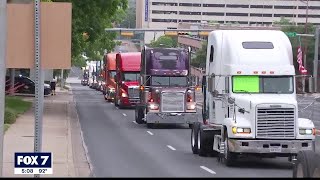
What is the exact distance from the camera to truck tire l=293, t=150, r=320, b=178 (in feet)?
47.4

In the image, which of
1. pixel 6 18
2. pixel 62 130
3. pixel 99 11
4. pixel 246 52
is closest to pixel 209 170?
pixel 246 52

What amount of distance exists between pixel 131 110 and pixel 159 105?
17.8m

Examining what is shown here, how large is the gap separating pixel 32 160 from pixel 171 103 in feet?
86.8

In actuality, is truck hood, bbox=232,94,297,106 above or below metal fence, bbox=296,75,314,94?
below

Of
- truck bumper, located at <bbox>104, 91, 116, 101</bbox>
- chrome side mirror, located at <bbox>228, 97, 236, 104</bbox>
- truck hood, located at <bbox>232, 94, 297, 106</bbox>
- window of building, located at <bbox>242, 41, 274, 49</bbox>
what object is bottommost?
truck bumper, located at <bbox>104, 91, 116, 101</bbox>

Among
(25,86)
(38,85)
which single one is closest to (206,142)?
(38,85)

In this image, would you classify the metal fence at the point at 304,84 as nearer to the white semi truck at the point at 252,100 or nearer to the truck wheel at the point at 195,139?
the white semi truck at the point at 252,100

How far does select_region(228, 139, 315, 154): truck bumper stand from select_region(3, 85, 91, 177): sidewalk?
4073 millimetres

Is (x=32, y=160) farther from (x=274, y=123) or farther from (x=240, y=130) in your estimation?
(x=274, y=123)

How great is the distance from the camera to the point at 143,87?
38125 mm

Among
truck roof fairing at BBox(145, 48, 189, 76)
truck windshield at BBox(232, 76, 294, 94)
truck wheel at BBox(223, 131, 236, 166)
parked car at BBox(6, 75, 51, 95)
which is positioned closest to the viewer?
truck wheel at BBox(223, 131, 236, 166)

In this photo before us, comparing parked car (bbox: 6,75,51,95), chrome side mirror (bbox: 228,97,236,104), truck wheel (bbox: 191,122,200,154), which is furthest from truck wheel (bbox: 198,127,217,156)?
parked car (bbox: 6,75,51,95)

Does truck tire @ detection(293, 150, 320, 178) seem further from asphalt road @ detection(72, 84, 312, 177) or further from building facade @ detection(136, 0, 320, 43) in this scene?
building facade @ detection(136, 0, 320, 43)

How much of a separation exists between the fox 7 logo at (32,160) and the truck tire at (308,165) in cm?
568
